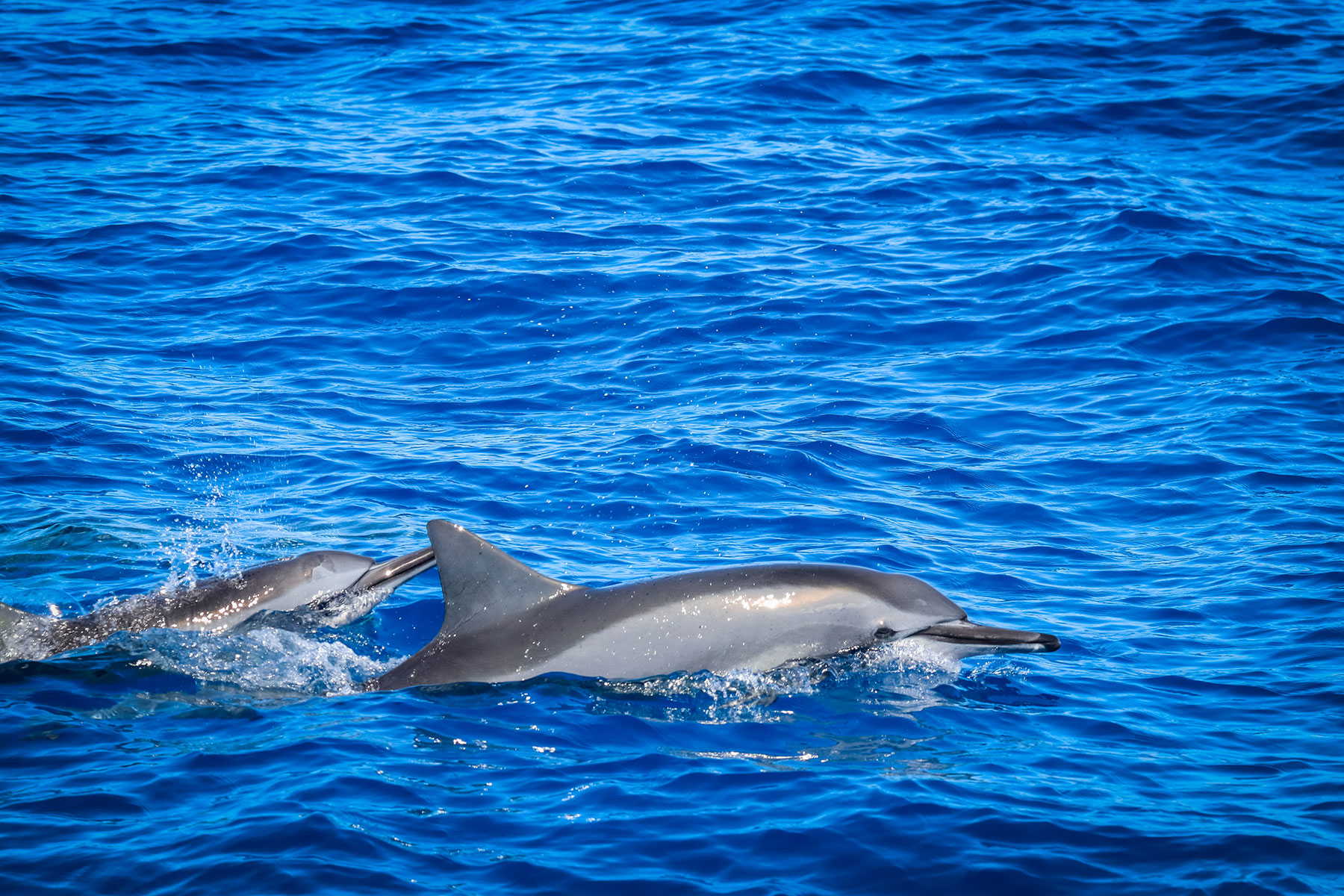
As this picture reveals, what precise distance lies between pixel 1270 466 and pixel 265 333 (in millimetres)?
11166

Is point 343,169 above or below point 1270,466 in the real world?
above

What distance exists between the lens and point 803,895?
6.09 meters

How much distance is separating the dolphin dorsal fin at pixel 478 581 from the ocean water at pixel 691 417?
533 millimetres

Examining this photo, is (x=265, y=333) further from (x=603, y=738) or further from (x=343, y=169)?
(x=603, y=738)

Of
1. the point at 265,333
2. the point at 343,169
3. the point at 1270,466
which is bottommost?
the point at 1270,466

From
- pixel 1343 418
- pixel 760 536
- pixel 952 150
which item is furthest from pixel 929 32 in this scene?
pixel 760 536

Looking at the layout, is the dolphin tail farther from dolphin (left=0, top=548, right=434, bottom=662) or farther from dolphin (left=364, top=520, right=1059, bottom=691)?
dolphin (left=364, top=520, right=1059, bottom=691)

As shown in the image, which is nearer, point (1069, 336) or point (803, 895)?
point (803, 895)

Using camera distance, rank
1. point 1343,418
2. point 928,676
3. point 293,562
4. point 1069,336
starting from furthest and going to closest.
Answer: point 1069,336, point 1343,418, point 293,562, point 928,676

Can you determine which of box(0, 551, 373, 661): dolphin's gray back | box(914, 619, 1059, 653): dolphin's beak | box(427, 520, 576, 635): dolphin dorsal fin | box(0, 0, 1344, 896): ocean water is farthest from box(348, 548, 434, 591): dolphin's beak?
box(914, 619, 1059, 653): dolphin's beak

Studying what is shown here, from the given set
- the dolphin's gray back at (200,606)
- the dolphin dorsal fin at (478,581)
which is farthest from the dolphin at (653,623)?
the dolphin's gray back at (200,606)

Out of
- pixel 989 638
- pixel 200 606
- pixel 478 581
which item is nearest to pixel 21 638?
pixel 200 606

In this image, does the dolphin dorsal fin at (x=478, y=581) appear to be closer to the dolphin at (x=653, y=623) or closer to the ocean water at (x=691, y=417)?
the dolphin at (x=653, y=623)

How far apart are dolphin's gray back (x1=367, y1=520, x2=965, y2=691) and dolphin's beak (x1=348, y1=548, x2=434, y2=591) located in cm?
120
